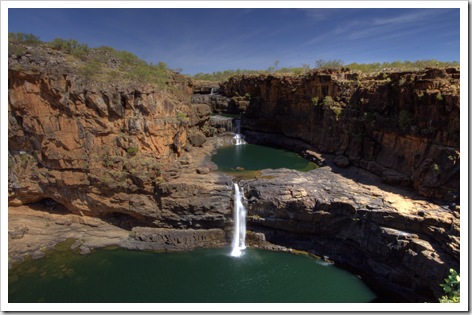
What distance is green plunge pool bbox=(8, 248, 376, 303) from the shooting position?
15672mm

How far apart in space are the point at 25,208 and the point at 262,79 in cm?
2979

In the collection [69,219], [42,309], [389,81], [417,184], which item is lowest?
[69,219]

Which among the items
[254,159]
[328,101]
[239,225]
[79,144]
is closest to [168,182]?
[239,225]

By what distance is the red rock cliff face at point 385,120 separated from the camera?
18.2 metres

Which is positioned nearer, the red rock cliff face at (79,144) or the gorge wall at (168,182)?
the gorge wall at (168,182)

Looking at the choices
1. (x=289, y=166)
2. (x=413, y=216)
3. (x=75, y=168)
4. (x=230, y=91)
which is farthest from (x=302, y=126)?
(x=75, y=168)

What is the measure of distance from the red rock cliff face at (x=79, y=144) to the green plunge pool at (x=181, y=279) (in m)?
3.86

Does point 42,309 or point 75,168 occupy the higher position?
point 75,168

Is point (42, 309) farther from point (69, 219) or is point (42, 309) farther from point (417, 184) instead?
point (417, 184)

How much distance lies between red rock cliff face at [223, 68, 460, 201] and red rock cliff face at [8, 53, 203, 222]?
53.1 feet

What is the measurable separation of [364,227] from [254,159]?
14.8m

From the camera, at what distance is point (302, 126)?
35.2 m

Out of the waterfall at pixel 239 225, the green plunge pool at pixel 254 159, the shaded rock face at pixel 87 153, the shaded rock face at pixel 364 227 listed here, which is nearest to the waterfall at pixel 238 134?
the green plunge pool at pixel 254 159

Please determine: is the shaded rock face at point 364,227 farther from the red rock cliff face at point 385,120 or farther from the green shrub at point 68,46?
the green shrub at point 68,46
